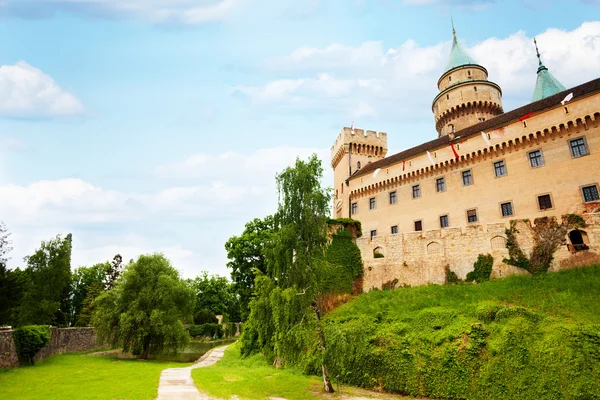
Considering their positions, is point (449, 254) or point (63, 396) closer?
point (63, 396)

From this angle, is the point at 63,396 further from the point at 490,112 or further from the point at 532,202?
the point at 490,112

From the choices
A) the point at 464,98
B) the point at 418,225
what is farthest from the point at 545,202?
the point at 464,98

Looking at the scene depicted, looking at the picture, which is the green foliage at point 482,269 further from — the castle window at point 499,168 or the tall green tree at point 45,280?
the tall green tree at point 45,280

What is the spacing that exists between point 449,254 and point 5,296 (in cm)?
2901

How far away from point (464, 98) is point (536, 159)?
14977mm

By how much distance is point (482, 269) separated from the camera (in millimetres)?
22500

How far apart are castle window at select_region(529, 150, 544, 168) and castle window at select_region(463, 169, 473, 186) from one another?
432 cm

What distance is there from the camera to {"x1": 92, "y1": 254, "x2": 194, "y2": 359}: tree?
2642cm

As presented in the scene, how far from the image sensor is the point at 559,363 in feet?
39.5

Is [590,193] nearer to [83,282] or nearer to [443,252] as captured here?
[443,252]

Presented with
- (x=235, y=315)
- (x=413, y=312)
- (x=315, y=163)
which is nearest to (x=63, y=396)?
(x=315, y=163)

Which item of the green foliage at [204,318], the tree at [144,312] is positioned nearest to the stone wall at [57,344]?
the tree at [144,312]

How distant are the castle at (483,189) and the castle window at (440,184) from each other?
9 cm

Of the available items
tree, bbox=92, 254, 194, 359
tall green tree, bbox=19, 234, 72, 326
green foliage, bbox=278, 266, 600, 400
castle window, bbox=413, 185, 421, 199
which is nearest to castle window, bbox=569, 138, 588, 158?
green foliage, bbox=278, 266, 600, 400
